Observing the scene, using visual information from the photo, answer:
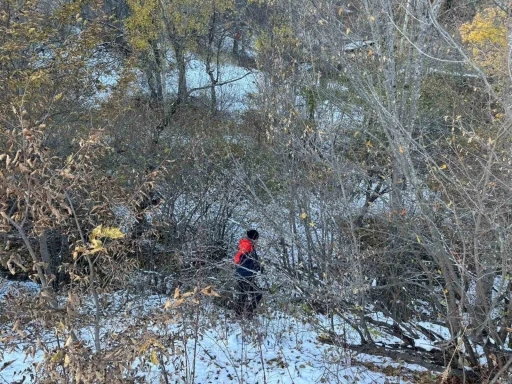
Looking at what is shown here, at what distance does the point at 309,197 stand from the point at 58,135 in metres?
3.96

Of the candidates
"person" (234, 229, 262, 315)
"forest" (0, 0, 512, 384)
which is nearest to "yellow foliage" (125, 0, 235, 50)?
"forest" (0, 0, 512, 384)

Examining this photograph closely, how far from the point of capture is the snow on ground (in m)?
5.91

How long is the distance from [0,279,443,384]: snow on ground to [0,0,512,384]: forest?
0.04 metres

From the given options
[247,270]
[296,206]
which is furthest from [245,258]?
[296,206]

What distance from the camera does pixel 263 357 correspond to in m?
6.46

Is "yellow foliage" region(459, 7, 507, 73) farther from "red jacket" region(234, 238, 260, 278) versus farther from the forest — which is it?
"red jacket" region(234, 238, 260, 278)

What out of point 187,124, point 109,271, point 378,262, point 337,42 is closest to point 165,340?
point 109,271

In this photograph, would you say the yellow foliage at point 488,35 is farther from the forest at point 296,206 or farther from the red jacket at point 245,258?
the red jacket at point 245,258

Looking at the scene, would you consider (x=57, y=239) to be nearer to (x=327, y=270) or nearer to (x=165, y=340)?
(x=327, y=270)

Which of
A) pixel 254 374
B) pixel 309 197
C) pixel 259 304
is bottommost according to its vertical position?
pixel 254 374

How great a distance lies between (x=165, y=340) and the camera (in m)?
3.35

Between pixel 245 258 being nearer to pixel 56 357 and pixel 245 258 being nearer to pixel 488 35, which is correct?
pixel 488 35

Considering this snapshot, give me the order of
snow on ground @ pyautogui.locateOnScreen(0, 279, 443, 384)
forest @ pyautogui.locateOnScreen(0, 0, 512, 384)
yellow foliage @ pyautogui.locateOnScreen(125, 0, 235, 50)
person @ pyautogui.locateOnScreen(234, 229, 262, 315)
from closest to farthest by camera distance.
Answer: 1. forest @ pyautogui.locateOnScreen(0, 0, 512, 384)
2. snow on ground @ pyautogui.locateOnScreen(0, 279, 443, 384)
3. person @ pyautogui.locateOnScreen(234, 229, 262, 315)
4. yellow foliage @ pyautogui.locateOnScreen(125, 0, 235, 50)

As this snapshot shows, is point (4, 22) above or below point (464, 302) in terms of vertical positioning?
above
